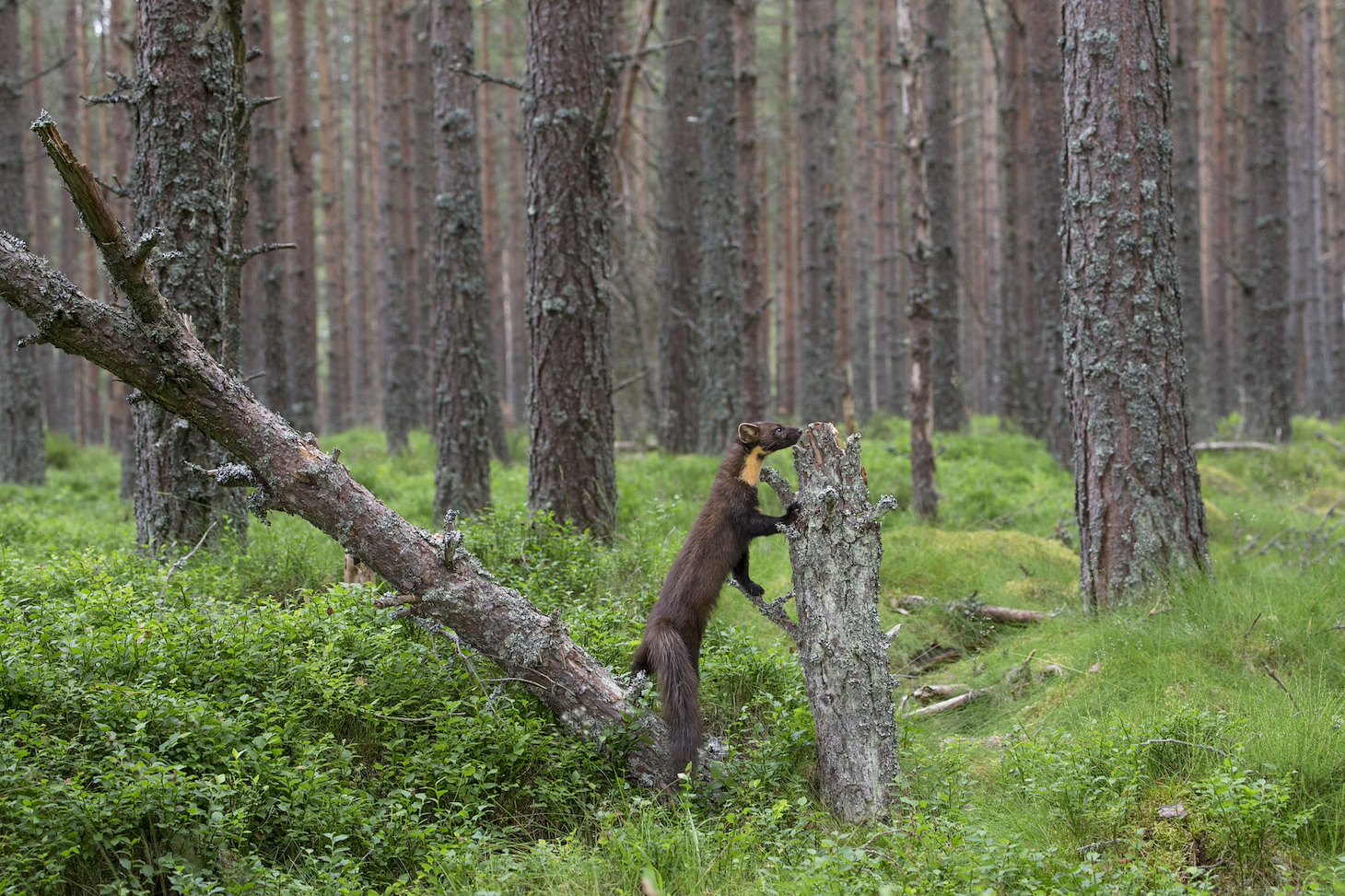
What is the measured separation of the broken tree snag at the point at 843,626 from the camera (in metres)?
4.78

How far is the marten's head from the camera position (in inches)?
234

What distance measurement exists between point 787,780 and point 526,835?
1224 mm

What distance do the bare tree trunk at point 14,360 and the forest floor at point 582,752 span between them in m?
9.27

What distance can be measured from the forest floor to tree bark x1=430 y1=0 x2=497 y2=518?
10.7 feet

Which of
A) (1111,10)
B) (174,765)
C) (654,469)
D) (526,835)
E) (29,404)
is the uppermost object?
(1111,10)

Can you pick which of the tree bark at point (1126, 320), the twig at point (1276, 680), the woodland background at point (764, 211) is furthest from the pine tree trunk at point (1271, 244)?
the twig at point (1276, 680)

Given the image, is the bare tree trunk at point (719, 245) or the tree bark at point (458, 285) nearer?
the tree bark at point (458, 285)

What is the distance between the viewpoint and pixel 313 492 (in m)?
4.72

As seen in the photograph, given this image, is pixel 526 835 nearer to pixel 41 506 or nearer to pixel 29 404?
pixel 41 506

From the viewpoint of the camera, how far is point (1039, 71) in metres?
14.5

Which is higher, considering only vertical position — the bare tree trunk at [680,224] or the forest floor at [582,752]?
the bare tree trunk at [680,224]

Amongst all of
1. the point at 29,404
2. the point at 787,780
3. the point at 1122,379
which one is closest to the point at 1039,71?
the point at 1122,379

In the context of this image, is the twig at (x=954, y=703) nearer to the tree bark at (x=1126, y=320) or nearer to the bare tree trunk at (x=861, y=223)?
the tree bark at (x=1126, y=320)

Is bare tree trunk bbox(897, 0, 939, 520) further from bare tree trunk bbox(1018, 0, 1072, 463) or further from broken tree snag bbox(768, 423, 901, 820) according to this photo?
broken tree snag bbox(768, 423, 901, 820)
